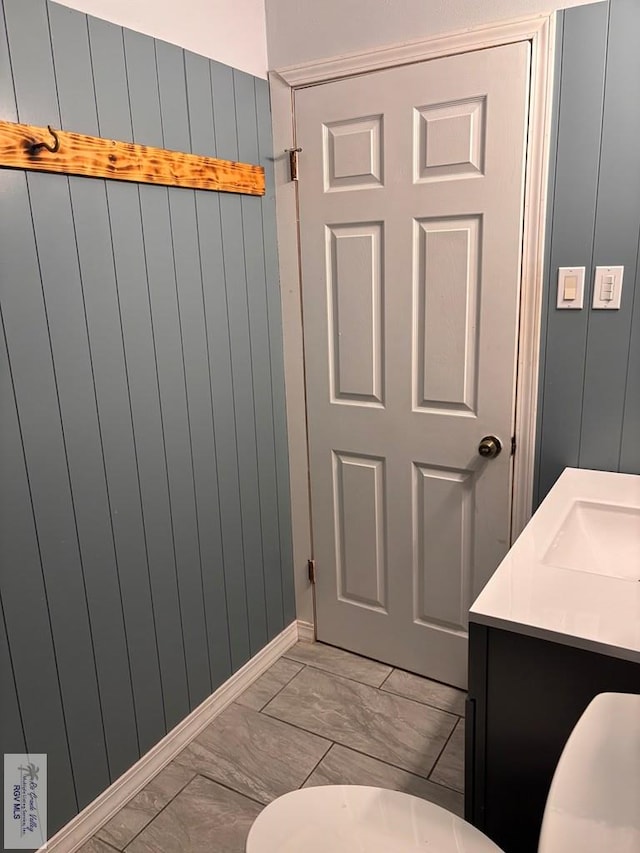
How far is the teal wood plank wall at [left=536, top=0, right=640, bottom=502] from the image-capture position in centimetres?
165

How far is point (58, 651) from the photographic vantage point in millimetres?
1623

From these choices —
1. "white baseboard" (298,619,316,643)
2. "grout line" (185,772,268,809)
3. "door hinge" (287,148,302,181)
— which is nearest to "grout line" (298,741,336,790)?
"grout line" (185,772,268,809)

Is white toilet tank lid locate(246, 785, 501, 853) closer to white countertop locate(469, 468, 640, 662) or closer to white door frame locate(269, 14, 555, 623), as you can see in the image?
white countertop locate(469, 468, 640, 662)

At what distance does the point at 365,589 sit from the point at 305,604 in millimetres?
300

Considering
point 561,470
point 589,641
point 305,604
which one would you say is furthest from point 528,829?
point 305,604

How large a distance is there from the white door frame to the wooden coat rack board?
0.81ft

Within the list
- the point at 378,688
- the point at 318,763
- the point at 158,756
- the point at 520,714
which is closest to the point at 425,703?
the point at 378,688

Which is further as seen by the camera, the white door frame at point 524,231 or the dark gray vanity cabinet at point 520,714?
the white door frame at point 524,231

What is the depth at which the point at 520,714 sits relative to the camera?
1275 mm

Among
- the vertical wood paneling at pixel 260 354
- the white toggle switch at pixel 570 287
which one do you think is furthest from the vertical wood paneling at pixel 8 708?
the white toggle switch at pixel 570 287

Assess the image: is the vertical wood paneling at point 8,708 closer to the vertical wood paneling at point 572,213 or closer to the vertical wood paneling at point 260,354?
the vertical wood paneling at point 260,354

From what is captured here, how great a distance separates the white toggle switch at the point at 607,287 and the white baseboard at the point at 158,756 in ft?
5.48

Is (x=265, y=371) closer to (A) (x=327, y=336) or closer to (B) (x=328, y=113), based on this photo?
(A) (x=327, y=336)

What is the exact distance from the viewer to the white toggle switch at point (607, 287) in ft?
5.75
